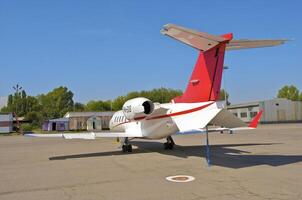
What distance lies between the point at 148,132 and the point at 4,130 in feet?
158

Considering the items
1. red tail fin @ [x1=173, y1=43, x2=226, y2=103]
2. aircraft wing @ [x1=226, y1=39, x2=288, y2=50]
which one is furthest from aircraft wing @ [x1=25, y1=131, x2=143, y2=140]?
aircraft wing @ [x1=226, y1=39, x2=288, y2=50]

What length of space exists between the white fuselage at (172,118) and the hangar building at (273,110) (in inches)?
2666

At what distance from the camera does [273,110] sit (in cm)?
8406

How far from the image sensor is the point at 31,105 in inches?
5197

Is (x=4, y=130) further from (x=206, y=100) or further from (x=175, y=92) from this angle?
(x=175, y=92)

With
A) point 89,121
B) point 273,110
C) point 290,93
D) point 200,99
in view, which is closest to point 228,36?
point 200,99

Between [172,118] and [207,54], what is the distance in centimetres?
398

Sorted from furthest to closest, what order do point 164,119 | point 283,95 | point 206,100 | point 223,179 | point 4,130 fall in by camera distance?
point 283,95, point 4,130, point 164,119, point 206,100, point 223,179

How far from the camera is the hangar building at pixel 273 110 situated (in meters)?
83.2

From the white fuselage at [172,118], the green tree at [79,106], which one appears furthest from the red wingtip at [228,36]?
the green tree at [79,106]

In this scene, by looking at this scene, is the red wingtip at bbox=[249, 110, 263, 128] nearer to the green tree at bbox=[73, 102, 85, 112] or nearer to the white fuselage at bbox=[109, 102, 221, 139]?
the white fuselage at bbox=[109, 102, 221, 139]

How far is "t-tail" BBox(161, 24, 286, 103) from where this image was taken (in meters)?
11.8

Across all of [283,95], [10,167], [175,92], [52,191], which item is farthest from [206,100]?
[283,95]

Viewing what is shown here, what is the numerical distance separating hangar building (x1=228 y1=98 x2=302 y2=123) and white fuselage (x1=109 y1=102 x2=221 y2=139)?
6771 centimetres
